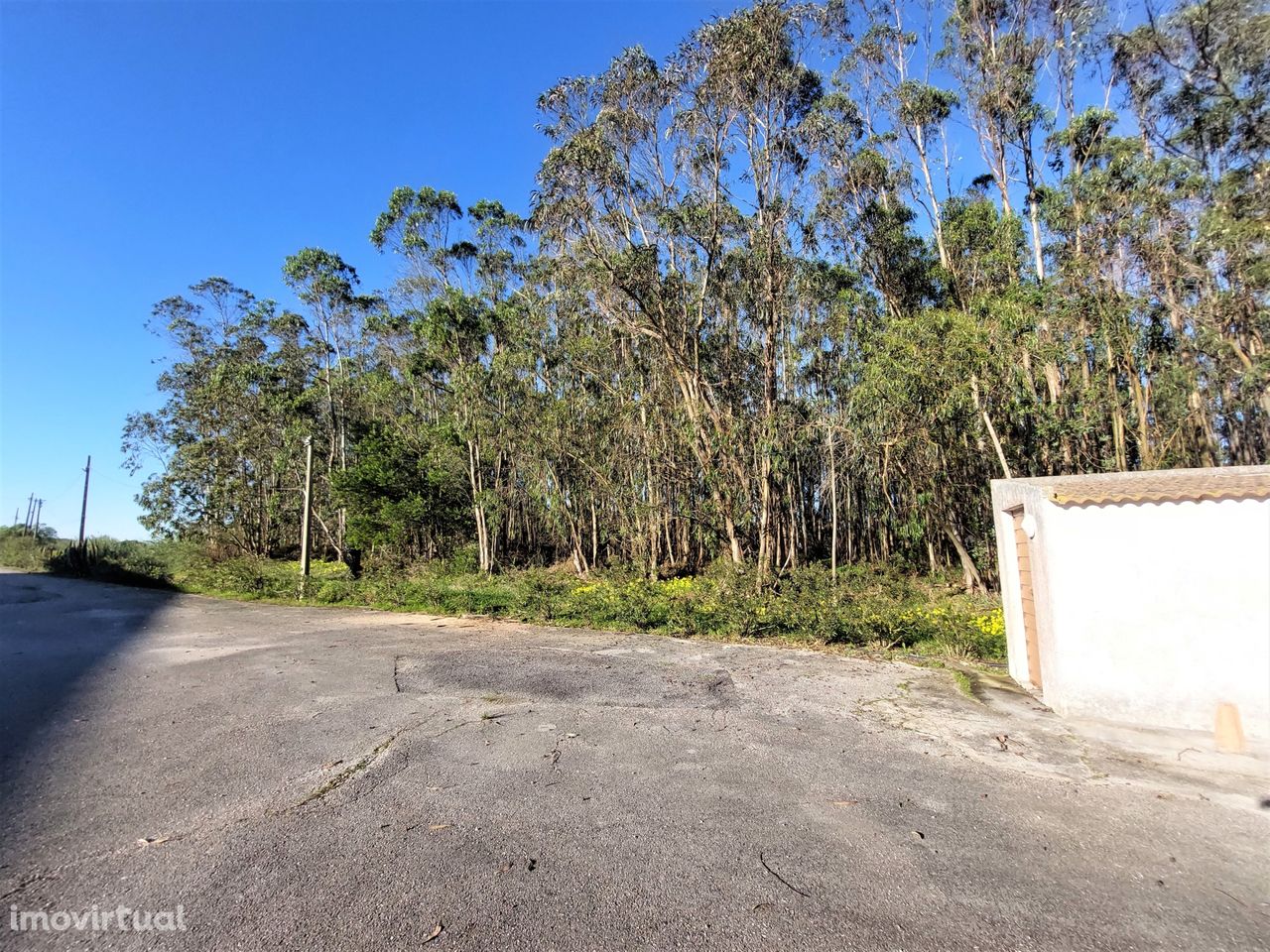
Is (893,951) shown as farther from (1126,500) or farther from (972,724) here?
(1126,500)

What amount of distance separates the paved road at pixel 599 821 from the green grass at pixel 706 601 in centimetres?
275

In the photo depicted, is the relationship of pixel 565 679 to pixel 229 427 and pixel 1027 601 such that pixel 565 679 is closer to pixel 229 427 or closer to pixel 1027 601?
pixel 1027 601

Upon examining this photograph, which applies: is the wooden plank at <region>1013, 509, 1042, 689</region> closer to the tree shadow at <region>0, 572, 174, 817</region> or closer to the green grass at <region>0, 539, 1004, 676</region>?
the green grass at <region>0, 539, 1004, 676</region>

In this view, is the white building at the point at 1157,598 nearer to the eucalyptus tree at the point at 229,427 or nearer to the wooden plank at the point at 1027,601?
the wooden plank at the point at 1027,601

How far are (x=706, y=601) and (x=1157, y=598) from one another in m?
7.02

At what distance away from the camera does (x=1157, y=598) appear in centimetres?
484

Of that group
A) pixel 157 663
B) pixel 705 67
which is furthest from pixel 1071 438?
pixel 157 663

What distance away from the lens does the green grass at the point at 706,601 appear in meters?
9.00

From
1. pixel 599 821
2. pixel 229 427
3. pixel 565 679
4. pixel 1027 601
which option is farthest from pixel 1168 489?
pixel 229 427

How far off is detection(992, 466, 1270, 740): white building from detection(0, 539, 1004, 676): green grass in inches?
121

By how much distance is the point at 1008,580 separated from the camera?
21.6 ft

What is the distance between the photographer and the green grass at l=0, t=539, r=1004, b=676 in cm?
900

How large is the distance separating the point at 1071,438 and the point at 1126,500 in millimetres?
8822

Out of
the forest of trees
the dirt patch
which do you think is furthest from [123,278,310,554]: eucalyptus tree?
the dirt patch
